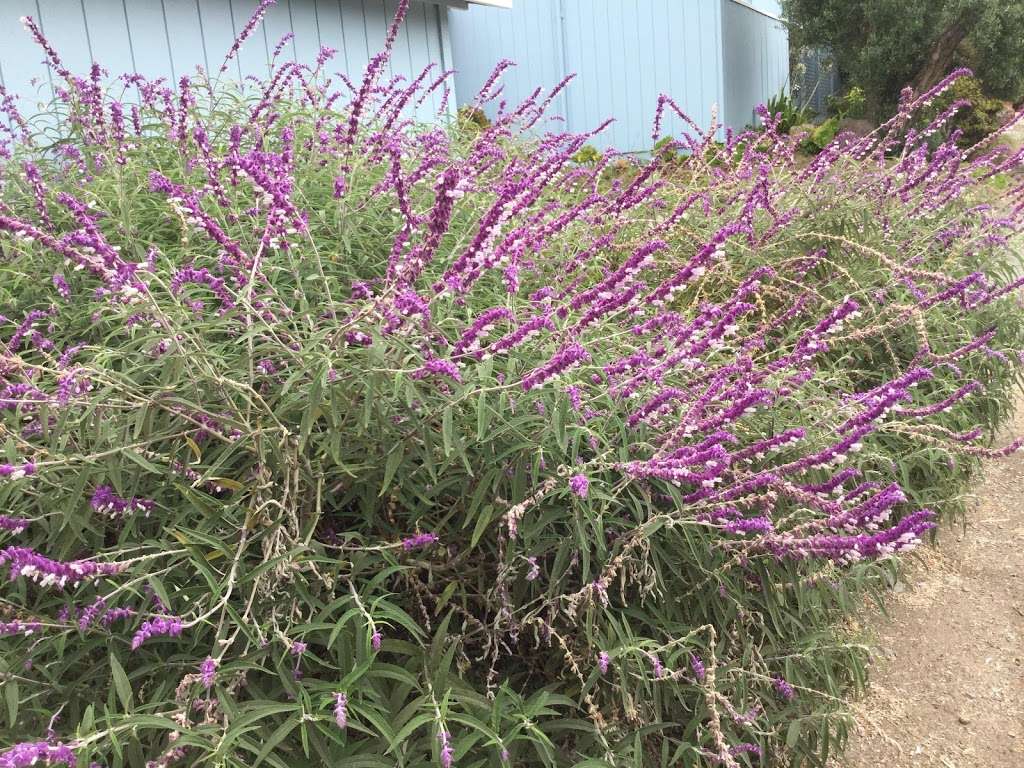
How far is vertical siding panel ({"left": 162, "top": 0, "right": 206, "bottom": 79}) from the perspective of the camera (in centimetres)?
534

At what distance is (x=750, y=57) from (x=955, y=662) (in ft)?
51.9

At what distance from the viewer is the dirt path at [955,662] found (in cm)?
239

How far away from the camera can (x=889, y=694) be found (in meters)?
2.63

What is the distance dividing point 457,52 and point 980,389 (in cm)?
1122

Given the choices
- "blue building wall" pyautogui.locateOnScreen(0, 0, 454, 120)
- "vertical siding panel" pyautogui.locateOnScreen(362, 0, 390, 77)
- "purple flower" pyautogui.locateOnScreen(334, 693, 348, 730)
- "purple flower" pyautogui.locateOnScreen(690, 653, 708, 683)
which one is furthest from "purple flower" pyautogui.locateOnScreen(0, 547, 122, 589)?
"vertical siding panel" pyautogui.locateOnScreen(362, 0, 390, 77)

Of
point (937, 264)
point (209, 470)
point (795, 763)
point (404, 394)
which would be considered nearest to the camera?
point (209, 470)

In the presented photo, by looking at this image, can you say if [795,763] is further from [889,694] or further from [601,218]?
[601,218]

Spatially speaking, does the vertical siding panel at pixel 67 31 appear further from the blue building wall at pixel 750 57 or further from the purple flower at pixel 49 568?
the blue building wall at pixel 750 57

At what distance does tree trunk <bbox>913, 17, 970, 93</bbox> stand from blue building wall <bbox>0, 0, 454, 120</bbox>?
10.3 m

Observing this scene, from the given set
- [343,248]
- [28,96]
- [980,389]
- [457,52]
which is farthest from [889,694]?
[457,52]

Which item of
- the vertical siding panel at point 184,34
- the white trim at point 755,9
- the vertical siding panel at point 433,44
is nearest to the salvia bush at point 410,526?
the vertical siding panel at point 184,34

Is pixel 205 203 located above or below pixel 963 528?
above

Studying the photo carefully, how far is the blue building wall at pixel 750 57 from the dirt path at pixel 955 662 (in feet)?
42.0

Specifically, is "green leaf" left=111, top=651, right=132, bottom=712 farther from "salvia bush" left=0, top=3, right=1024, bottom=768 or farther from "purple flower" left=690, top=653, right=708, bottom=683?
"purple flower" left=690, top=653, right=708, bottom=683
